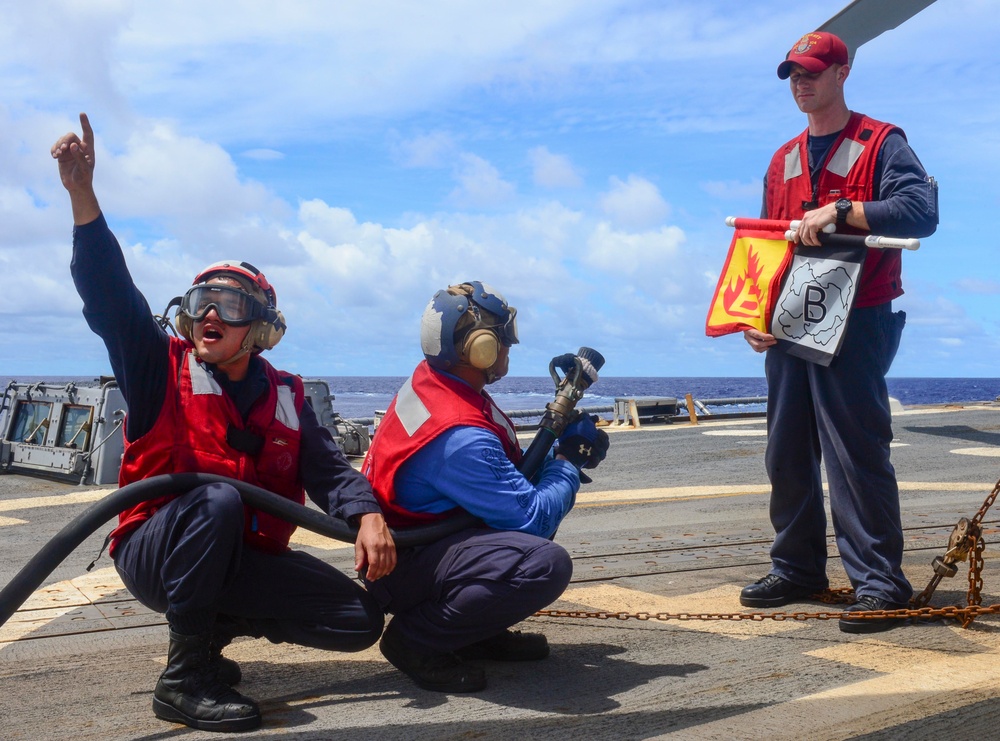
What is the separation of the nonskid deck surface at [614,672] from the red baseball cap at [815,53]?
228 cm

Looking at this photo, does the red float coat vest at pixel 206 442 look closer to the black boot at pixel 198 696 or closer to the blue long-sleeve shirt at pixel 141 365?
the blue long-sleeve shirt at pixel 141 365

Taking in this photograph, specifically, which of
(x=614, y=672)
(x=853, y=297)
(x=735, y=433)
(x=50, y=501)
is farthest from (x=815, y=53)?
(x=735, y=433)

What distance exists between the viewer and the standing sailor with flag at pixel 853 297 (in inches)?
160

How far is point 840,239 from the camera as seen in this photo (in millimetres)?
4164

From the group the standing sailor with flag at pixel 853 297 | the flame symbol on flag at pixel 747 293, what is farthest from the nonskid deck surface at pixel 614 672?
the flame symbol on flag at pixel 747 293

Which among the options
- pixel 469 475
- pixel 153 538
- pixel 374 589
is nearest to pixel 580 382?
pixel 469 475

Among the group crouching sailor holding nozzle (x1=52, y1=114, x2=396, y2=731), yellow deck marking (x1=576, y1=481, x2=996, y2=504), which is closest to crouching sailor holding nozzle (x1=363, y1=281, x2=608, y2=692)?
crouching sailor holding nozzle (x1=52, y1=114, x2=396, y2=731)

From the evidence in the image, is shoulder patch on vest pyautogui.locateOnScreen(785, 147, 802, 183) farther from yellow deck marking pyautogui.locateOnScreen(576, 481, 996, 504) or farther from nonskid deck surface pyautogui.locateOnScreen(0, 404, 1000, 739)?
yellow deck marking pyautogui.locateOnScreen(576, 481, 996, 504)

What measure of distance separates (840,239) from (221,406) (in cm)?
257

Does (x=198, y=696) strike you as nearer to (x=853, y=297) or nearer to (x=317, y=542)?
(x=853, y=297)

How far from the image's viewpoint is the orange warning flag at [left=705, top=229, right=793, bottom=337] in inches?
175

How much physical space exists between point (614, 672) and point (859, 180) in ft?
7.33

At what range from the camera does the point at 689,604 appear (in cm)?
445

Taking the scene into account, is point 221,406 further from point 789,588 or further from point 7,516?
point 7,516
